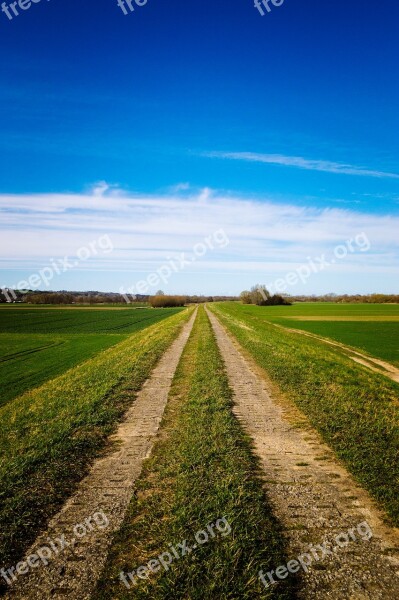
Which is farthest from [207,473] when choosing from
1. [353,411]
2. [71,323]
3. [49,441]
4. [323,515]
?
[71,323]

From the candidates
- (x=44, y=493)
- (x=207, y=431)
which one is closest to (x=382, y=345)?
(x=207, y=431)

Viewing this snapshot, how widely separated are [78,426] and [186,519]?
4.94 metres

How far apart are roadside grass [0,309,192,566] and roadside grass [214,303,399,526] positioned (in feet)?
17.5

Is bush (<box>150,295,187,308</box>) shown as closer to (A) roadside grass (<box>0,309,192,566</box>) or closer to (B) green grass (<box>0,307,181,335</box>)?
(B) green grass (<box>0,307,181,335</box>)

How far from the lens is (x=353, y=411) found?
388 inches

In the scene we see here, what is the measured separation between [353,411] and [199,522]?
6.62 meters

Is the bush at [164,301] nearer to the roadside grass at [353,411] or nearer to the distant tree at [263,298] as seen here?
the distant tree at [263,298]

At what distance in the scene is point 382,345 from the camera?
1100 inches

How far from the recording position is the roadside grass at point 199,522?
3877 mm

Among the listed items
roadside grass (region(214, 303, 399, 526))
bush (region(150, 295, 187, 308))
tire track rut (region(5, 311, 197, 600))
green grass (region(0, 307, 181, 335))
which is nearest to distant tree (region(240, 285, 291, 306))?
bush (region(150, 295, 187, 308))

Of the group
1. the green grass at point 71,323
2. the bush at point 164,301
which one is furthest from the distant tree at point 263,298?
the green grass at point 71,323

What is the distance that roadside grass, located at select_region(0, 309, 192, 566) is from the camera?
203 inches

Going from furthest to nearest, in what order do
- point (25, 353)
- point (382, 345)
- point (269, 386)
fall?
point (382, 345), point (25, 353), point (269, 386)

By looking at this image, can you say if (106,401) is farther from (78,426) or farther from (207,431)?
(207,431)
